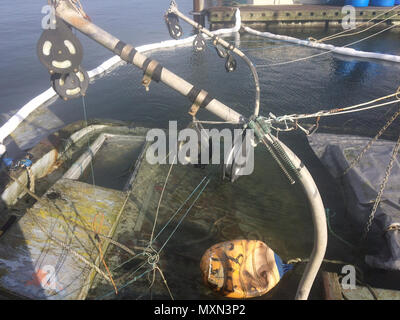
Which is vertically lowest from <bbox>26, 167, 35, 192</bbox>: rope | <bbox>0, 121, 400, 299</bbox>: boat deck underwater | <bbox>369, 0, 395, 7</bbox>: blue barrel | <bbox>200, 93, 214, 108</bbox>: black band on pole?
<bbox>0, 121, 400, 299</bbox>: boat deck underwater

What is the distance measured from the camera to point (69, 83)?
7.12 metres

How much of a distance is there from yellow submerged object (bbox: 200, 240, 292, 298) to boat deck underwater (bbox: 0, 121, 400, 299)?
32.5 inches

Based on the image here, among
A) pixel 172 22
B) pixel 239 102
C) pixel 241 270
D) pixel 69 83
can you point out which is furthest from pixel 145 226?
pixel 239 102

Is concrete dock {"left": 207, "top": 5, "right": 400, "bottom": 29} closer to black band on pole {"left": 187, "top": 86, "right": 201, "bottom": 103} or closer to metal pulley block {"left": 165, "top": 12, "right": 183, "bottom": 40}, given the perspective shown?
metal pulley block {"left": 165, "top": 12, "right": 183, "bottom": 40}

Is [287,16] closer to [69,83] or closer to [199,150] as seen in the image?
[199,150]

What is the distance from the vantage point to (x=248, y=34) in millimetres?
35875

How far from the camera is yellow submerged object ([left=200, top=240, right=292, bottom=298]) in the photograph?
688cm

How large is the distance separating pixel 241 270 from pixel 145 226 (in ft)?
13.5

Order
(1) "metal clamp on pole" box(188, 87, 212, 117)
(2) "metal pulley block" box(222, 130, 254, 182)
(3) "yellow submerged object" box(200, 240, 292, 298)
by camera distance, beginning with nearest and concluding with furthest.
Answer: (2) "metal pulley block" box(222, 130, 254, 182), (1) "metal clamp on pole" box(188, 87, 212, 117), (3) "yellow submerged object" box(200, 240, 292, 298)

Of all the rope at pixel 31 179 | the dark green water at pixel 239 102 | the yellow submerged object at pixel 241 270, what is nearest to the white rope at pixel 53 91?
the dark green water at pixel 239 102

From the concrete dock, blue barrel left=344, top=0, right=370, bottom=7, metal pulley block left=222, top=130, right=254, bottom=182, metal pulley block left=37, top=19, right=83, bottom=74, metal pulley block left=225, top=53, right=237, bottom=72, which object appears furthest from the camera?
blue barrel left=344, top=0, right=370, bottom=7

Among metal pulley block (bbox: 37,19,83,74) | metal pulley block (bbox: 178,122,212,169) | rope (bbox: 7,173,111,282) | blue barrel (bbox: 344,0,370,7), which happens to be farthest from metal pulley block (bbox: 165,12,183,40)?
blue barrel (bbox: 344,0,370,7)

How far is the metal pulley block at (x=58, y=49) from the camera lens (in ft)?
20.2
